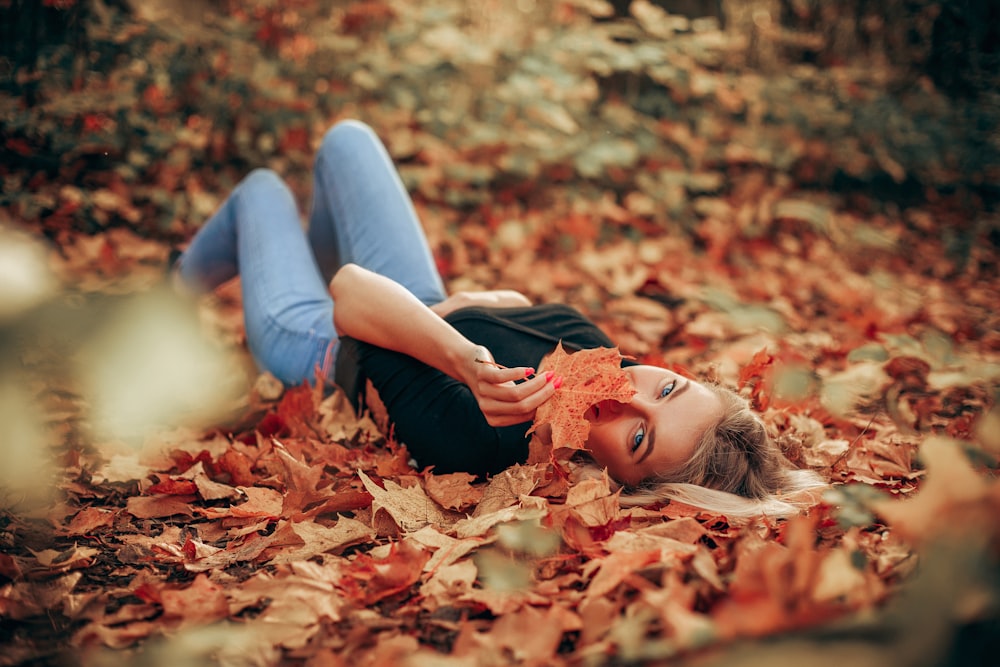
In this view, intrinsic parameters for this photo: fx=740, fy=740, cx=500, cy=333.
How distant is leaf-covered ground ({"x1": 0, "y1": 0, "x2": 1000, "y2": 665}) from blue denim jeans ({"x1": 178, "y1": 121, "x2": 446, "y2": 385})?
0.67 ft

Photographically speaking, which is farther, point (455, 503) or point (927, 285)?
point (927, 285)

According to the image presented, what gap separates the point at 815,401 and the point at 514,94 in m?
2.77

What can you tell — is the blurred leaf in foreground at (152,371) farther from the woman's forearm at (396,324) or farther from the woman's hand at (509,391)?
the woman's hand at (509,391)

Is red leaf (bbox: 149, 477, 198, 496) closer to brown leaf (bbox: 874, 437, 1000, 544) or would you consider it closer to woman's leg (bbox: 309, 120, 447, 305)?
woman's leg (bbox: 309, 120, 447, 305)

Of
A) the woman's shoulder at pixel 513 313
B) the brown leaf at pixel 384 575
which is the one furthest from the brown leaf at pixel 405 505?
the woman's shoulder at pixel 513 313

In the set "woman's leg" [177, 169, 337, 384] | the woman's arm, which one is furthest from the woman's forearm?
"woman's leg" [177, 169, 337, 384]

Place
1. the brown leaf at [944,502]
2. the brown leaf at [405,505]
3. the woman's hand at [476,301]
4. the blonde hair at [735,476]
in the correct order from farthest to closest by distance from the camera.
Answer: the woman's hand at [476,301]
the blonde hair at [735,476]
the brown leaf at [405,505]
the brown leaf at [944,502]

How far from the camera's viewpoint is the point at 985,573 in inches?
30.3

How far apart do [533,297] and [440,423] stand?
6.38 feet

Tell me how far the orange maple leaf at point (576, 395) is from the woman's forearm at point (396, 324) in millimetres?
232

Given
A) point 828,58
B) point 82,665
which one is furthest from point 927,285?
point 82,665

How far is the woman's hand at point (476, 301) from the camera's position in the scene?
95.3 inches

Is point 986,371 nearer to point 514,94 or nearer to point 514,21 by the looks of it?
point 514,94

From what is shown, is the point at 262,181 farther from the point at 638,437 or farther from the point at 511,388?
the point at 638,437
